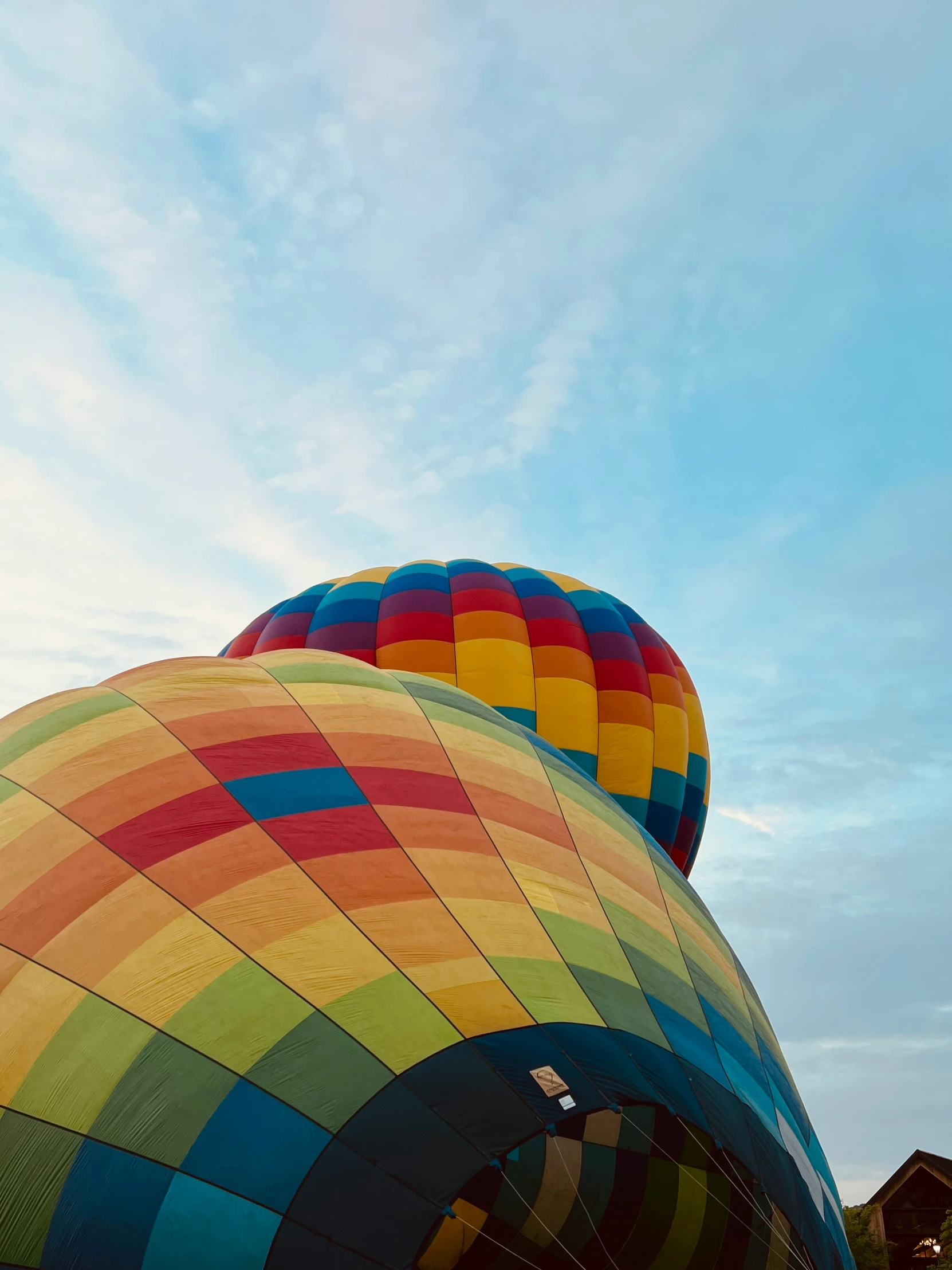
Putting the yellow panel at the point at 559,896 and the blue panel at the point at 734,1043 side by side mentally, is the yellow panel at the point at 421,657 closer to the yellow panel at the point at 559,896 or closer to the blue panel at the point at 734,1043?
the yellow panel at the point at 559,896

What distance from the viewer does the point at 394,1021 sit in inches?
156

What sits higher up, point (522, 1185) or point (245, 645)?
point (245, 645)

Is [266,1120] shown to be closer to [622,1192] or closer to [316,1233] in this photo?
[316,1233]

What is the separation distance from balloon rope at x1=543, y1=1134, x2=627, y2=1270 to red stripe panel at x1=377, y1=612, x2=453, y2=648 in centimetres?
750

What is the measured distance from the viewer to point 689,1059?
4508 millimetres

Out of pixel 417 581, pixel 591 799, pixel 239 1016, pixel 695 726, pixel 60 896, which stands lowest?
pixel 239 1016

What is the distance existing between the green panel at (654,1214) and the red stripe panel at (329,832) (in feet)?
12.0

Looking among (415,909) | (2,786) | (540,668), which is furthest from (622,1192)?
(540,668)

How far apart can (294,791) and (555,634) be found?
9477 millimetres

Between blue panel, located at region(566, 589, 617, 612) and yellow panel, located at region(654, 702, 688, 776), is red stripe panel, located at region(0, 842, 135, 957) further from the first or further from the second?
blue panel, located at region(566, 589, 617, 612)

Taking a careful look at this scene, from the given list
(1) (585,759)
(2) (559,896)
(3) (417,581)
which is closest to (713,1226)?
(2) (559,896)

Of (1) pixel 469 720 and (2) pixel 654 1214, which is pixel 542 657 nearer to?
(1) pixel 469 720

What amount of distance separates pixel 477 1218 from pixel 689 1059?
3234 mm

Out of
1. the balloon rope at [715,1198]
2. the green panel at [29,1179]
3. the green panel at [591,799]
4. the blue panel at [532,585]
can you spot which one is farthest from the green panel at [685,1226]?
the blue panel at [532,585]
